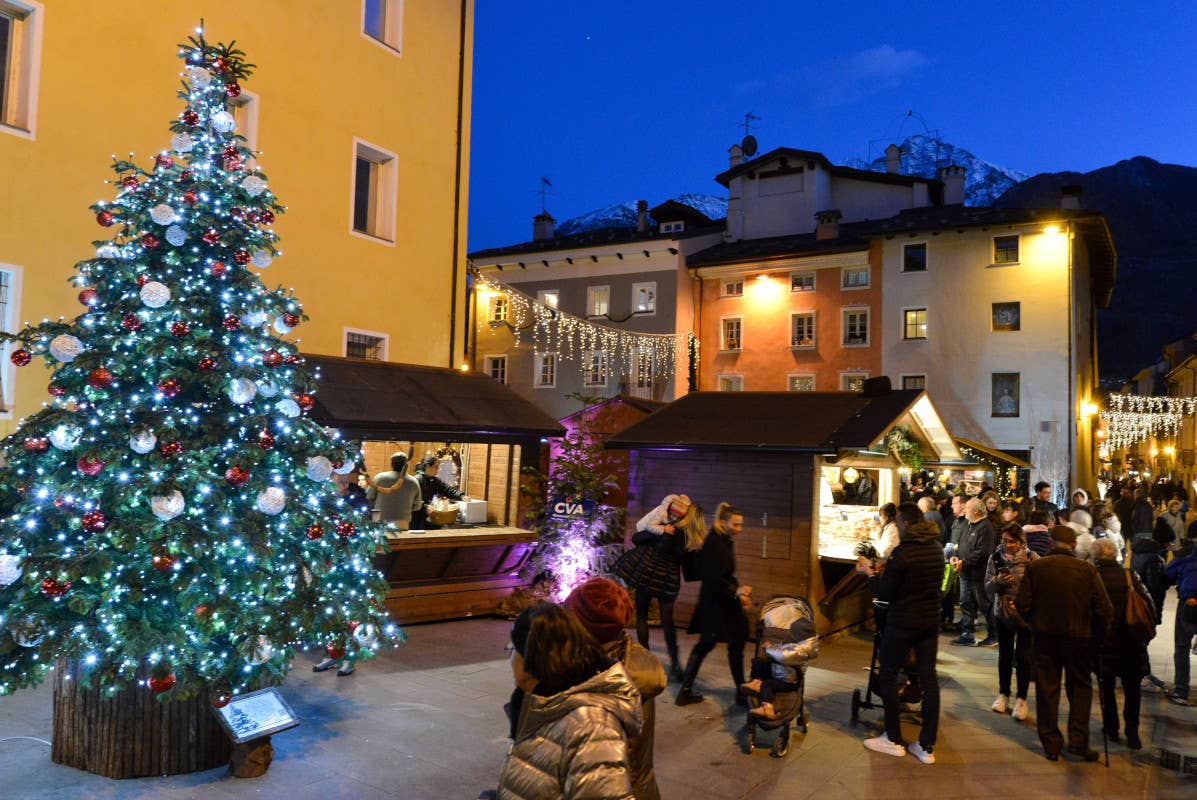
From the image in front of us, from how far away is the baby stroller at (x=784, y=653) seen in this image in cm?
719

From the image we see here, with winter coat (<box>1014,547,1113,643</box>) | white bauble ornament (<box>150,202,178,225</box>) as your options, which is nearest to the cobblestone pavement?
winter coat (<box>1014,547,1113,643</box>)

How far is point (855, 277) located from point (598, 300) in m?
11.1

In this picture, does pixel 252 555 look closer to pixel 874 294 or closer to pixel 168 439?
pixel 168 439

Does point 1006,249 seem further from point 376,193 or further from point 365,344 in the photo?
point 365,344

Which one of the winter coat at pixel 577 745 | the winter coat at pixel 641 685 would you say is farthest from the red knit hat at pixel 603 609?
Result: the winter coat at pixel 577 745

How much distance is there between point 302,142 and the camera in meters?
13.7

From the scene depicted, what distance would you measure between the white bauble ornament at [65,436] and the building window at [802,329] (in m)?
32.6

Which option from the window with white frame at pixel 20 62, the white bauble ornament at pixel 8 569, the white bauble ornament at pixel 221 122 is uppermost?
the window with white frame at pixel 20 62

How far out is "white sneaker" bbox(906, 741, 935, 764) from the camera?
7164mm

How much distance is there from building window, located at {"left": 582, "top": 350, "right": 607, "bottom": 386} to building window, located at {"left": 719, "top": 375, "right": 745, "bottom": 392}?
5.02 meters

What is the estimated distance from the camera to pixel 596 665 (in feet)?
10.7

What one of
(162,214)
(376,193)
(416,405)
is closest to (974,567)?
(416,405)

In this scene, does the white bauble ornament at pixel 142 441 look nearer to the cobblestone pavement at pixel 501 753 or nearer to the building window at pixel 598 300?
the cobblestone pavement at pixel 501 753

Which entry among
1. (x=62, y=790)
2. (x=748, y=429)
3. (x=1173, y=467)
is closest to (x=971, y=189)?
(x=1173, y=467)
